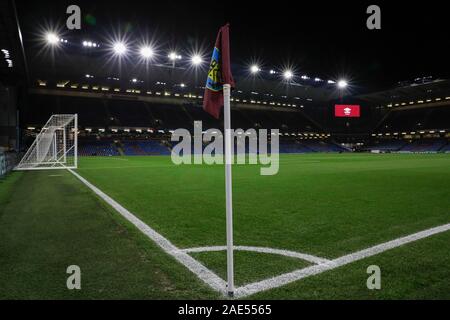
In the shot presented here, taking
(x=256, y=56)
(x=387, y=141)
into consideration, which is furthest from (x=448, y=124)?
(x=256, y=56)

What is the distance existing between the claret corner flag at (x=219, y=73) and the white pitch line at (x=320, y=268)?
1.66 m

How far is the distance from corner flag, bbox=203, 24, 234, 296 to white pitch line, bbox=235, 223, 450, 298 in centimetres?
25

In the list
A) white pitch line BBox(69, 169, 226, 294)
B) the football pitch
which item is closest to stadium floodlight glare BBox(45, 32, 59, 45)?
the football pitch

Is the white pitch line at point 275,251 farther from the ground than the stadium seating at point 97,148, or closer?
closer

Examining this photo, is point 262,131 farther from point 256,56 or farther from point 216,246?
point 216,246

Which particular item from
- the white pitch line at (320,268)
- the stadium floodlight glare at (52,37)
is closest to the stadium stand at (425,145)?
the stadium floodlight glare at (52,37)

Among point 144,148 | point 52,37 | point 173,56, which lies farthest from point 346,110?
point 52,37

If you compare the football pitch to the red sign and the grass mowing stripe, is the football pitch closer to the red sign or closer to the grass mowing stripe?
the grass mowing stripe

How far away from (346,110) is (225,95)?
74.0 metres

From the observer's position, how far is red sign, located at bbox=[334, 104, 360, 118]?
70.1 m

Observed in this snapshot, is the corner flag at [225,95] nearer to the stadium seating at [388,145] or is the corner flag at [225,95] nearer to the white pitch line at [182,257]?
the white pitch line at [182,257]

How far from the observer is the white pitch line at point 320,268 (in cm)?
303

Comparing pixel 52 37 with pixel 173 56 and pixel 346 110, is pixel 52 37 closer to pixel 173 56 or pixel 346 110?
pixel 173 56
